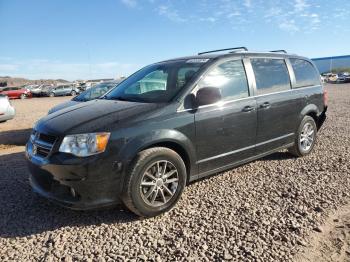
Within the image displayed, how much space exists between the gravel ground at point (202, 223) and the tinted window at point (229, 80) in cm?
130

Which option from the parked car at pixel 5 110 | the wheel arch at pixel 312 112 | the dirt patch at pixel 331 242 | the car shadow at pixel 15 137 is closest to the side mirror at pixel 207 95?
the dirt patch at pixel 331 242

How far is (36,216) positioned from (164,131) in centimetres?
184

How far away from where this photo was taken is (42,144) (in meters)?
3.73

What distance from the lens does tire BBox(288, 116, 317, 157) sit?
5.88 m

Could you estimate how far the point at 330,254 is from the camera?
301cm

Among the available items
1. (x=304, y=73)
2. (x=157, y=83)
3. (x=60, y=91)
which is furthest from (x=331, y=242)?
(x=60, y=91)

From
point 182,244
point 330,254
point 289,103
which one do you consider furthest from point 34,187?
point 289,103

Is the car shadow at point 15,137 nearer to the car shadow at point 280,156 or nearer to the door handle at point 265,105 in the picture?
the car shadow at point 280,156

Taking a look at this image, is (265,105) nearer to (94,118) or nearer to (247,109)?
(247,109)

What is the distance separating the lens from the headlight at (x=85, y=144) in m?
3.42

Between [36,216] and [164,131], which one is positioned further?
[36,216]

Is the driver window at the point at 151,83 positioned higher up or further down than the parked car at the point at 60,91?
further down

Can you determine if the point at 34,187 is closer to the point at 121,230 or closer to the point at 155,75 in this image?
the point at 121,230

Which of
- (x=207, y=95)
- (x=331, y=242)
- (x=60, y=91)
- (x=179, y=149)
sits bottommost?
(x=331, y=242)
